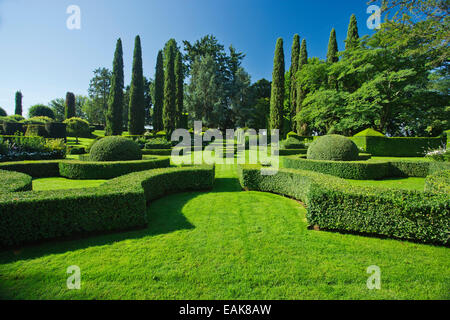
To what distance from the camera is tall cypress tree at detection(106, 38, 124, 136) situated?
25.0 meters

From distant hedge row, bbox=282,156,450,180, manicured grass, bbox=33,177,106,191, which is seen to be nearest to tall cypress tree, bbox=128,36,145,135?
manicured grass, bbox=33,177,106,191

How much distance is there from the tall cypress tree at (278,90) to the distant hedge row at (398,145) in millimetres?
10712

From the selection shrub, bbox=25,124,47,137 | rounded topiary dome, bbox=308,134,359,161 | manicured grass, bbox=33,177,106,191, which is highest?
shrub, bbox=25,124,47,137

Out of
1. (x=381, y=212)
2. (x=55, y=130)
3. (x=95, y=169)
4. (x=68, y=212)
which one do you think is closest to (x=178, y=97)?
(x=55, y=130)

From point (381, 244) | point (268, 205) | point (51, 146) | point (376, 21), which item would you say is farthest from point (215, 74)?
point (381, 244)

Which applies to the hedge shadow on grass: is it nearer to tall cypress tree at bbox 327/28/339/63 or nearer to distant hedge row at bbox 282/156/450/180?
distant hedge row at bbox 282/156/450/180

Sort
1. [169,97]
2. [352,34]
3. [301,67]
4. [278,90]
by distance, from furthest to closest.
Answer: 1. [301,67]
2. [278,90]
3. [169,97]
4. [352,34]

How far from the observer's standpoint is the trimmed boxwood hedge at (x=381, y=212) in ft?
10.9

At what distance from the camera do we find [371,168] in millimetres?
8078

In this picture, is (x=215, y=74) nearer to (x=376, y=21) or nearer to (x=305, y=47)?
(x=305, y=47)

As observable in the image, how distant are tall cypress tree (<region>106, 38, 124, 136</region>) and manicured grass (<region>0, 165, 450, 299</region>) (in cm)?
2491

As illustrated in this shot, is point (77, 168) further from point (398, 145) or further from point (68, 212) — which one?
point (398, 145)

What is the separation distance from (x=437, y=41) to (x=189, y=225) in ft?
40.5

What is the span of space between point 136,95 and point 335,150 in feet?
83.3
